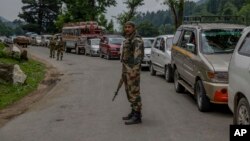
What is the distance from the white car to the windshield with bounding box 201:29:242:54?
3.30 metres

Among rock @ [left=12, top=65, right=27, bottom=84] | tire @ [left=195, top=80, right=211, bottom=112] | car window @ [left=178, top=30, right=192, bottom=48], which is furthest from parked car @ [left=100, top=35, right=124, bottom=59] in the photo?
tire @ [left=195, top=80, right=211, bottom=112]

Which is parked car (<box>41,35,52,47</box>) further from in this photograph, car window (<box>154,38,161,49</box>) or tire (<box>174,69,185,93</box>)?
tire (<box>174,69,185,93</box>)

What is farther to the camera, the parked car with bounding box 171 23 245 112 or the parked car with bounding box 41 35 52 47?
the parked car with bounding box 41 35 52 47

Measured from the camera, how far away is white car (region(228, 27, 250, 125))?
7.10m

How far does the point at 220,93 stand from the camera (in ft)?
32.7

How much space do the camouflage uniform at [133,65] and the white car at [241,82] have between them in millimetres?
1983

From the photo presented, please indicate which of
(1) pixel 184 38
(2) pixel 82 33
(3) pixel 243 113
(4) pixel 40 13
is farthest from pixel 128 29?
(4) pixel 40 13

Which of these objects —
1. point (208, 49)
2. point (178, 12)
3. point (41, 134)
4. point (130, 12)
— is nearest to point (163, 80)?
point (208, 49)

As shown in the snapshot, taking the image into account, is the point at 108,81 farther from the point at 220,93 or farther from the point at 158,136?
the point at 158,136

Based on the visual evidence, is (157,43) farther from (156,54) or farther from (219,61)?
(219,61)

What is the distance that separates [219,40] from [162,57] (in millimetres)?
6364

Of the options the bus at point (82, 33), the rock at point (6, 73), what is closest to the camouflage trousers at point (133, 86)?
the rock at point (6, 73)

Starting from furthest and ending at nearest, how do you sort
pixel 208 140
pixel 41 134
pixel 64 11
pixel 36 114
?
pixel 64 11
pixel 36 114
pixel 41 134
pixel 208 140

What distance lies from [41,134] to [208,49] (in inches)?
179
